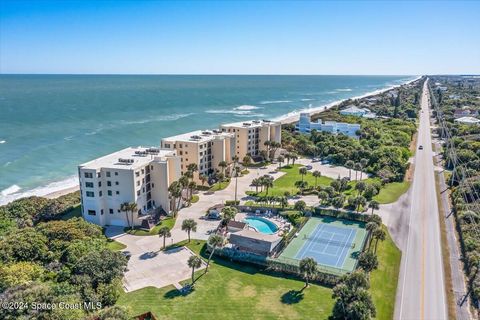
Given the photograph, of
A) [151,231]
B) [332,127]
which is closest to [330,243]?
[151,231]

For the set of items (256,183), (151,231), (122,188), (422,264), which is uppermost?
(122,188)

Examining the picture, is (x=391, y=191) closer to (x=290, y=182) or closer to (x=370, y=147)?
(x=290, y=182)

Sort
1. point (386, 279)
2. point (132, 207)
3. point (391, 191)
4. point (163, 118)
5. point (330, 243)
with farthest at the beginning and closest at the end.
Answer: point (163, 118)
point (391, 191)
point (132, 207)
point (330, 243)
point (386, 279)

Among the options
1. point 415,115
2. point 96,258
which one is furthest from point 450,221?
point 415,115

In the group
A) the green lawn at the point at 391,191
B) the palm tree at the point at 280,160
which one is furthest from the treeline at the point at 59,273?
the palm tree at the point at 280,160

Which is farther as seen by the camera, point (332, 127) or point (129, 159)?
point (332, 127)

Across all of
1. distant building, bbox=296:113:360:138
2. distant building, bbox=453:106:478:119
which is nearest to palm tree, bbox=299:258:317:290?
distant building, bbox=296:113:360:138

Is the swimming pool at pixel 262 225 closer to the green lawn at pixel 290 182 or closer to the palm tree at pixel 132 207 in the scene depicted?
the green lawn at pixel 290 182
